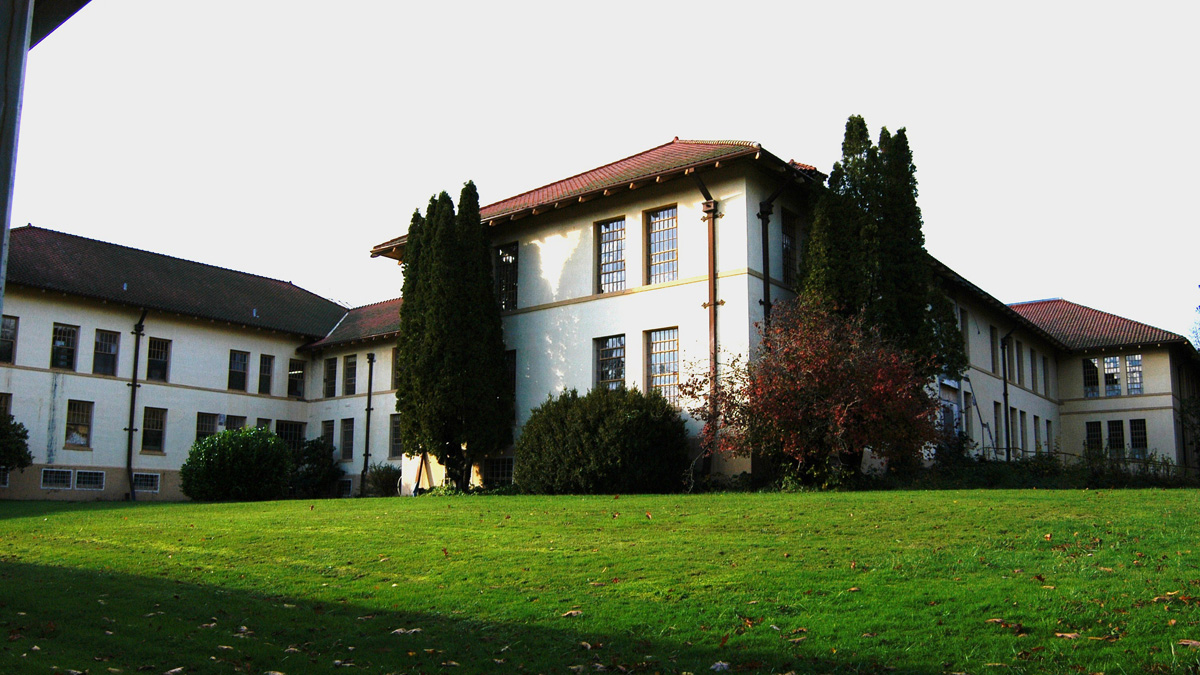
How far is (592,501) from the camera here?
20.2 meters

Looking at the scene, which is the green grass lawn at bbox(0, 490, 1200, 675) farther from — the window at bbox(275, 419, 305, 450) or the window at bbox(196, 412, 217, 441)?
the window at bbox(275, 419, 305, 450)

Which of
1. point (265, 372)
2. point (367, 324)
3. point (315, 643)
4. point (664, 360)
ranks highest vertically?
point (367, 324)

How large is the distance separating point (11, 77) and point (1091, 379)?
5156 cm

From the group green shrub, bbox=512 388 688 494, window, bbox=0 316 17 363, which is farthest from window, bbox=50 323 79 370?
green shrub, bbox=512 388 688 494

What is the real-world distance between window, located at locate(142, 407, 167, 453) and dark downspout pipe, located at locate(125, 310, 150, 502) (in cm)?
51

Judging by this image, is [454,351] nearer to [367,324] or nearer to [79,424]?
[367,324]

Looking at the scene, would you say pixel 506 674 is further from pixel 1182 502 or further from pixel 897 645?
pixel 1182 502

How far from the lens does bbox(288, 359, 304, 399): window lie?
41.9 m

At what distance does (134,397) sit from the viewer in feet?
120

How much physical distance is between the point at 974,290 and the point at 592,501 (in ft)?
66.7

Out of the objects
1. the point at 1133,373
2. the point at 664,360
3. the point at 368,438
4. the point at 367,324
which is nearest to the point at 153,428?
the point at 368,438

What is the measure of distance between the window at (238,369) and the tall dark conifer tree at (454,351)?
44.8 feet

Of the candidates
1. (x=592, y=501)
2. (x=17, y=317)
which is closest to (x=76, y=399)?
(x=17, y=317)

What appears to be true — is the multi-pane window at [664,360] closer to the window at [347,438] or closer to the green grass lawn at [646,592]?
the green grass lawn at [646,592]
